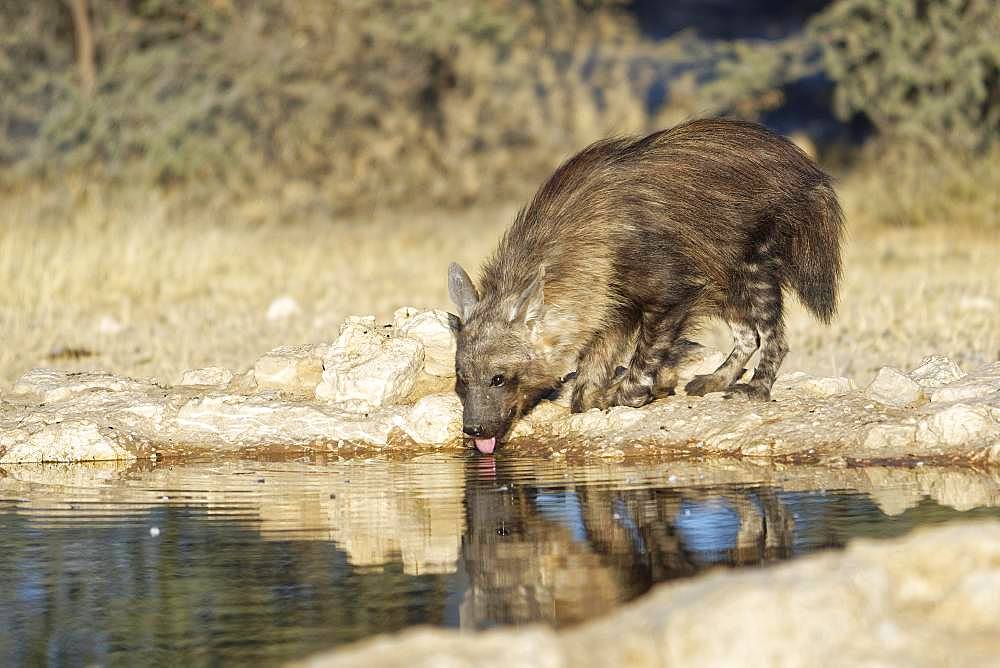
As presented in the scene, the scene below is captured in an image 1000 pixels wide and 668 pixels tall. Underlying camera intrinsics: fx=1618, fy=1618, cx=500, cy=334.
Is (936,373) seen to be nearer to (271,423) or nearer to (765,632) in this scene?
(271,423)

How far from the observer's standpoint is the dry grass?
10.4 meters

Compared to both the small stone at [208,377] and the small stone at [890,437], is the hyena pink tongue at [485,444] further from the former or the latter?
the small stone at [208,377]

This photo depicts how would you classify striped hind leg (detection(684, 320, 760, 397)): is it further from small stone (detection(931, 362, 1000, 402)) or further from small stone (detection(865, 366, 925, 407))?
small stone (detection(931, 362, 1000, 402))

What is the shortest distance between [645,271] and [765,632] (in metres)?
4.53

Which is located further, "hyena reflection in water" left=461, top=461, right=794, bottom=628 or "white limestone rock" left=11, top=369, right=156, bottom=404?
"white limestone rock" left=11, top=369, right=156, bottom=404

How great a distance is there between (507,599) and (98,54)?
654 inches

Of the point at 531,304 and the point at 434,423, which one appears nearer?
the point at 531,304

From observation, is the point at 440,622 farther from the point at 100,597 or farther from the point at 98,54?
the point at 98,54

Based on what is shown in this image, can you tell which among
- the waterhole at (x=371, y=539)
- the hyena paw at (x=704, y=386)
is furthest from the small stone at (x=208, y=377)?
the hyena paw at (x=704, y=386)

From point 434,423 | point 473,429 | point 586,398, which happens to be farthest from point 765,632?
point 586,398

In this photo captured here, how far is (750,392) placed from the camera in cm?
788

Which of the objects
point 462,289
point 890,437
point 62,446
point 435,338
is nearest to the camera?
point 890,437

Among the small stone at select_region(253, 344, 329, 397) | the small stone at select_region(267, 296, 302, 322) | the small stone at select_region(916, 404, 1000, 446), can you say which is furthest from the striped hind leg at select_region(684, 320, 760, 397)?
the small stone at select_region(267, 296, 302, 322)

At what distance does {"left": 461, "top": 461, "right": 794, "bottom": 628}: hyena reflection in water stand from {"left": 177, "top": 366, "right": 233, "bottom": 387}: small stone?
247cm
